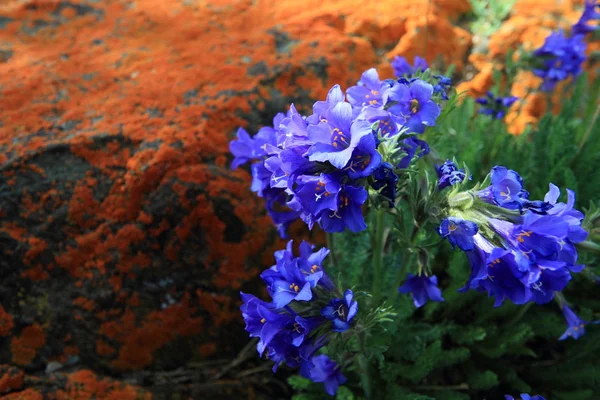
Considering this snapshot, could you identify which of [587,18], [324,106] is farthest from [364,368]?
[587,18]

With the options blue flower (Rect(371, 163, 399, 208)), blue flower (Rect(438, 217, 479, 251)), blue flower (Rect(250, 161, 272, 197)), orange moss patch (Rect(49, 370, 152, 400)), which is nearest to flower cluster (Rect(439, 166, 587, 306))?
blue flower (Rect(438, 217, 479, 251))

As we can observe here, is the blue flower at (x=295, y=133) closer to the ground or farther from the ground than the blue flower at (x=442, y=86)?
farther from the ground

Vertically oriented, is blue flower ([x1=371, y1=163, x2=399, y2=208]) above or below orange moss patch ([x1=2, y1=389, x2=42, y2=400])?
above

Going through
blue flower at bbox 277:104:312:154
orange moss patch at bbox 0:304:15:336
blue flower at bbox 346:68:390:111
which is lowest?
orange moss patch at bbox 0:304:15:336

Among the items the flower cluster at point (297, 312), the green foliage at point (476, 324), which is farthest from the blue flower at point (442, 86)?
the flower cluster at point (297, 312)

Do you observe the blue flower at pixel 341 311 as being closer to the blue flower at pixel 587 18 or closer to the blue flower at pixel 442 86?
the blue flower at pixel 442 86

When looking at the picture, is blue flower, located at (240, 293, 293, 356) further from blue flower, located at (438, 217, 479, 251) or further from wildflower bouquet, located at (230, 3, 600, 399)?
blue flower, located at (438, 217, 479, 251)

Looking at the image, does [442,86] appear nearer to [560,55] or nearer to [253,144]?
[253,144]

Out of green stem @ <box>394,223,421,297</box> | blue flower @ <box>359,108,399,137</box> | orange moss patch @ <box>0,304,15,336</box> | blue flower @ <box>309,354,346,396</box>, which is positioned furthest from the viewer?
orange moss patch @ <box>0,304,15,336</box>
